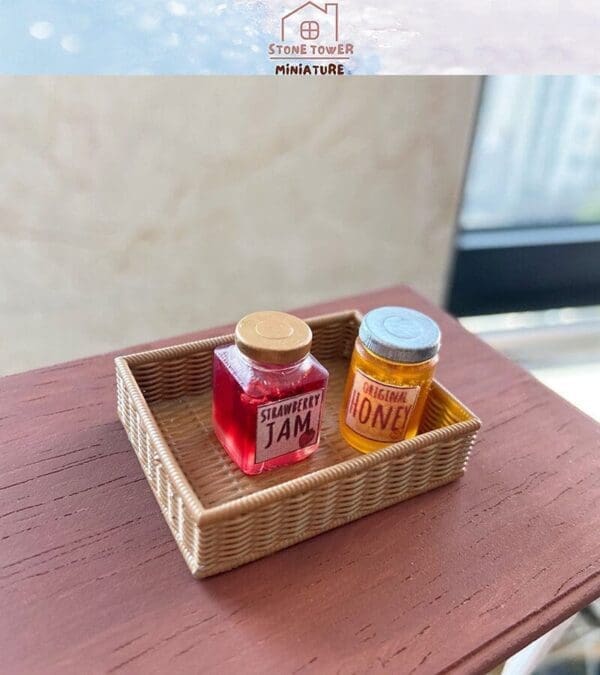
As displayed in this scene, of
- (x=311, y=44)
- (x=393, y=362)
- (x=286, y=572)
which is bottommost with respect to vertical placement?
(x=286, y=572)

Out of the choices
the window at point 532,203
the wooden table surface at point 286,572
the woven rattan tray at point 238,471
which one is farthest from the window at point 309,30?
the window at point 532,203

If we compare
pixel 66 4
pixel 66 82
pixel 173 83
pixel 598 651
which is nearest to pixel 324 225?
pixel 173 83

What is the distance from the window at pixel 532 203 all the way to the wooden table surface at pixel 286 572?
0.71 meters

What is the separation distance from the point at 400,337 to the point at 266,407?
5.0 inches

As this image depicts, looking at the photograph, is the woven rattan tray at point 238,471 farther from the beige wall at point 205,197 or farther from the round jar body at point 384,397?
the beige wall at point 205,197

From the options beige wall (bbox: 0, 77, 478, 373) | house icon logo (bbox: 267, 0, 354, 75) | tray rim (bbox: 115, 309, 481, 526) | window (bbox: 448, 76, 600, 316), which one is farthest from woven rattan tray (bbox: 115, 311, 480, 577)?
window (bbox: 448, 76, 600, 316)

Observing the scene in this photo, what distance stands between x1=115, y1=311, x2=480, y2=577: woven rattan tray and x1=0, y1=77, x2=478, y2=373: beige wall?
419 millimetres

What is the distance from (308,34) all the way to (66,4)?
9.4 inches

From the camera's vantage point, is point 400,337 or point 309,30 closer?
point 400,337

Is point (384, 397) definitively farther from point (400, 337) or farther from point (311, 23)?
point (311, 23)

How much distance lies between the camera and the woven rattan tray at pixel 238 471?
482 millimetres

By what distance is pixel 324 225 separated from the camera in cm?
112

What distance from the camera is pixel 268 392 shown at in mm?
529

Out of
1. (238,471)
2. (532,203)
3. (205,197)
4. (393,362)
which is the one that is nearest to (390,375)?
(393,362)
